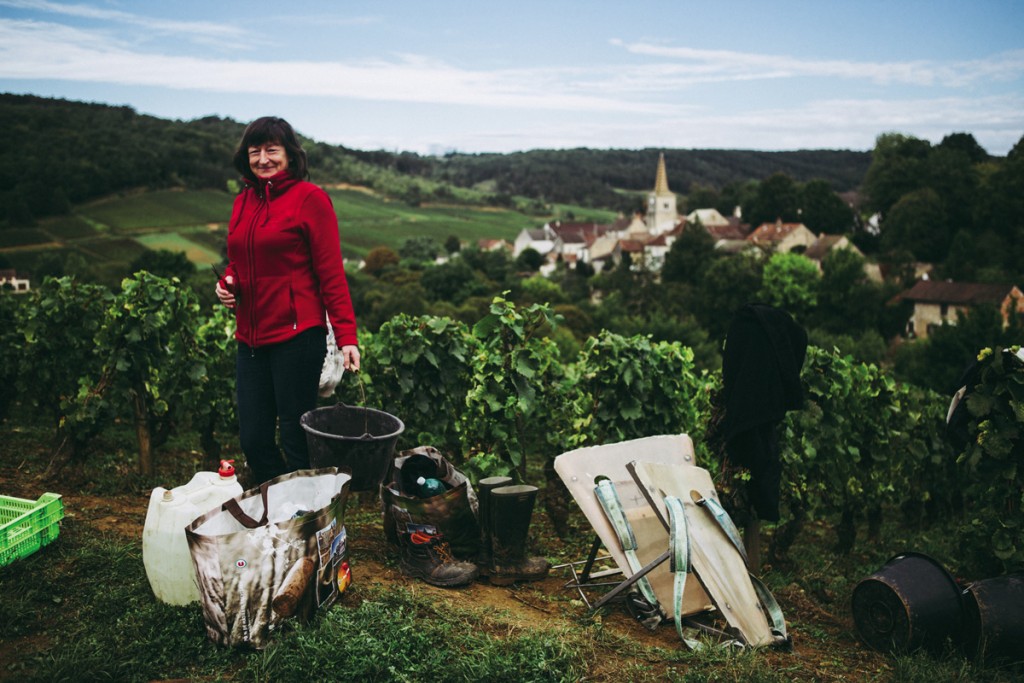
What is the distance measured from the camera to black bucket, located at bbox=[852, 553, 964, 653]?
420cm

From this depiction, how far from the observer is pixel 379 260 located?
2793 inches

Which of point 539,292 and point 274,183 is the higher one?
point 274,183

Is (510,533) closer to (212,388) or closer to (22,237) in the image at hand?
(212,388)

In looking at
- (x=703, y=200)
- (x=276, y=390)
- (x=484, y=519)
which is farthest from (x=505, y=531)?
(x=703, y=200)

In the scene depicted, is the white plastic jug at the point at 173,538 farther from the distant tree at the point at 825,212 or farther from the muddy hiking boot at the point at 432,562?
the distant tree at the point at 825,212

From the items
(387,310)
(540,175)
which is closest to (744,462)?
(387,310)

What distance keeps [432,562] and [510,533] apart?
490 millimetres

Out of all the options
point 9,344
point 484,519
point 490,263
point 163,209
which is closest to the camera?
point 484,519

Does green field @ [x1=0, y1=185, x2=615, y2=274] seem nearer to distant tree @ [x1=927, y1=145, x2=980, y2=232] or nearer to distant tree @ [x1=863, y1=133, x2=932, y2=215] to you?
distant tree @ [x1=863, y1=133, x2=932, y2=215]

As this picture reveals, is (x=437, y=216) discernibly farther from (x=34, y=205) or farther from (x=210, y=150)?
(x=34, y=205)

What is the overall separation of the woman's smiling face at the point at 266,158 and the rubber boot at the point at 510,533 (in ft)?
7.23

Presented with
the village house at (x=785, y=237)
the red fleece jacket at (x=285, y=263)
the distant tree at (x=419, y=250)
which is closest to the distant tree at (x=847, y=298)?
the village house at (x=785, y=237)

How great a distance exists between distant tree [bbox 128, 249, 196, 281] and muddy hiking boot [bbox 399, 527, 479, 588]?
44743 millimetres

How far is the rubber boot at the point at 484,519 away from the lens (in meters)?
4.50
